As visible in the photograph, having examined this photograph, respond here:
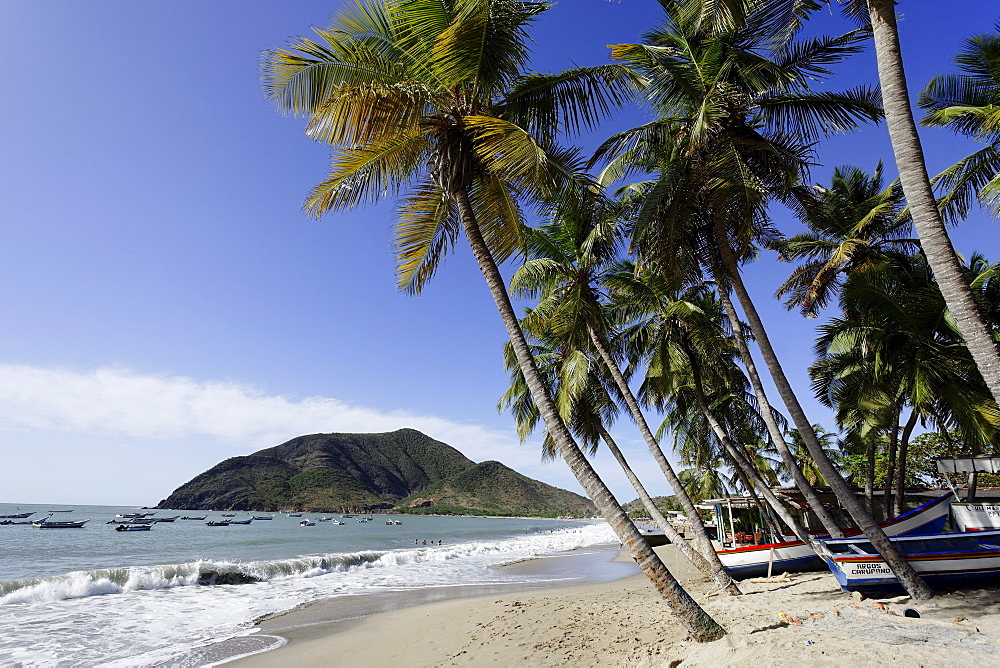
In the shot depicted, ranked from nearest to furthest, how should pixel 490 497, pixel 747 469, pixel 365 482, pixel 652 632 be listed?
1. pixel 652 632
2. pixel 747 469
3. pixel 365 482
4. pixel 490 497

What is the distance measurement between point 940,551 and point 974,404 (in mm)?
2919

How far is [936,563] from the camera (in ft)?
27.6

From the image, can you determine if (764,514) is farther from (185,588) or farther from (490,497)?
(490,497)

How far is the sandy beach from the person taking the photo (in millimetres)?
4883

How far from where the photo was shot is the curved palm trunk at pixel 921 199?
4.73 meters

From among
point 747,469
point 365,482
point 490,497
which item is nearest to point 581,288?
point 747,469

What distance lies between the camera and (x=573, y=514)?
149250 millimetres

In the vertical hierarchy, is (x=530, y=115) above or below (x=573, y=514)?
above

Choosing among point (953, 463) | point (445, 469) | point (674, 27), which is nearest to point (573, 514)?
point (445, 469)

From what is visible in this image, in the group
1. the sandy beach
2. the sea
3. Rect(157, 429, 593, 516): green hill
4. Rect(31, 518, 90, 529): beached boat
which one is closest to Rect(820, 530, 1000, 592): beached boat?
the sandy beach

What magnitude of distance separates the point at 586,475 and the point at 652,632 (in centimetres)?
353

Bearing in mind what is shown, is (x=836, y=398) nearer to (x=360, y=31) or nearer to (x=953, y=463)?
(x=953, y=463)

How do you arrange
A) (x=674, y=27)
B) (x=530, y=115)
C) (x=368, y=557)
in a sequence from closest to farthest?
(x=530, y=115), (x=674, y=27), (x=368, y=557)

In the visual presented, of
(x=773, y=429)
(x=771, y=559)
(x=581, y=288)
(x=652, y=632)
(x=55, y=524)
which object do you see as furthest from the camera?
(x=55, y=524)
